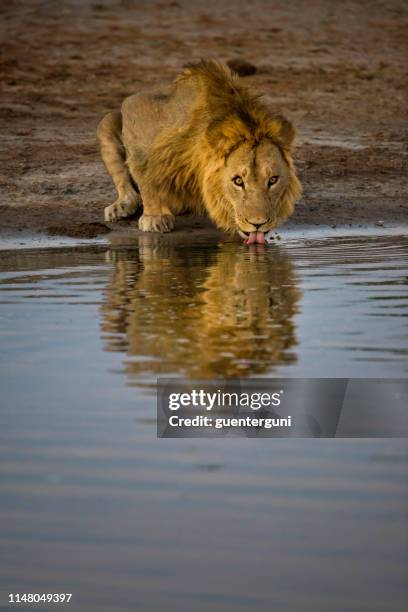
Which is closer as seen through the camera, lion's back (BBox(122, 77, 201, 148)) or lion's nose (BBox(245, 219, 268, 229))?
lion's nose (BBox(245, 219, 268, 229))

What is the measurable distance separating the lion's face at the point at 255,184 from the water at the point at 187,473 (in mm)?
2595

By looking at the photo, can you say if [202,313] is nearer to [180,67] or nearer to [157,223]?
[157,223]

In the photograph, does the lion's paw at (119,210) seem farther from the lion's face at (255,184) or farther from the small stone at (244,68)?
the small stone at (244,68)

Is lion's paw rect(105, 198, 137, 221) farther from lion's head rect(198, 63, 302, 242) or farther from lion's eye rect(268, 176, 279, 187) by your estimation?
lion's eye rect(268, 176, 279, 187)

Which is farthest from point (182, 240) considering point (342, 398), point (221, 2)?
point (221, 2)

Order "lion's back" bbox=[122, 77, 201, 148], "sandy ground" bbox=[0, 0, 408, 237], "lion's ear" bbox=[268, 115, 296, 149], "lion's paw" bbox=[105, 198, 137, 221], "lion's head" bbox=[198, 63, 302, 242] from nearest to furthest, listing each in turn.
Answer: "lion's head" bbox=[198, 63, 302, 242] < "lion's ear" bbox=[268, 115, 296, 149] < "lion's back" bbox=[122, 77, 201, 148] < "lion's paw" bbox=[105, 198, 137, 221] < "sandy ground" bbox=[0, 0, 408, 237]

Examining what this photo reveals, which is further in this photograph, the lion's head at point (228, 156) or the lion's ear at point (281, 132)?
the lion's ear at point (281, 132)

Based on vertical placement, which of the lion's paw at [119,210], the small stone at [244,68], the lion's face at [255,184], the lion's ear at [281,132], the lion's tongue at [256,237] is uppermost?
the lion's ear at [281,132]

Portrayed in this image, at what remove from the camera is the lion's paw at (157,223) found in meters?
10.2

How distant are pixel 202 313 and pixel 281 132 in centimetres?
359

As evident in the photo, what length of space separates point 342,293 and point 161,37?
1277 cm

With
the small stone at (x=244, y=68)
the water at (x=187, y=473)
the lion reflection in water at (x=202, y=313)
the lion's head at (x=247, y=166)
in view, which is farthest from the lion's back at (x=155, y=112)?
the small stone at (x=244, y=68)

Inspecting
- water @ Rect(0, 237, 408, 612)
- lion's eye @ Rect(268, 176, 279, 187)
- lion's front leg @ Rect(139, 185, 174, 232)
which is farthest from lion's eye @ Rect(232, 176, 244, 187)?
water @ Rect(0, 237, 408, 612)

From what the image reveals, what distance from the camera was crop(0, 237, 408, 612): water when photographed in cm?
290
